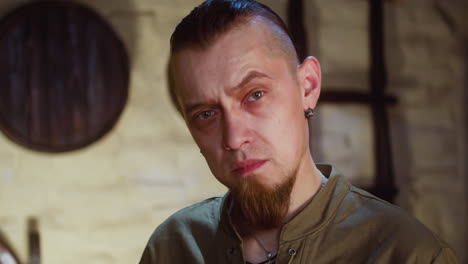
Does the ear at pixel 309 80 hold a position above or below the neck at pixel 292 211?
above

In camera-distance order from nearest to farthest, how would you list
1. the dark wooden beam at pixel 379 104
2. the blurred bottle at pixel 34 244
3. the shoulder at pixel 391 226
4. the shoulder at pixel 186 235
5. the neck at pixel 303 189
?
the shoulder at pixel 391 226
the neck at pixel 303 189
the shoulder at pixel 186 235
the blurred bottle at pixel 34 244
the dark wooden beam at pixel 379 104

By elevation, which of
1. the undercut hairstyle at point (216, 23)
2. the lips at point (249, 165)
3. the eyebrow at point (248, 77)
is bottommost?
the lips at point (249, 165)

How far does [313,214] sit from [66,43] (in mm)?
1047

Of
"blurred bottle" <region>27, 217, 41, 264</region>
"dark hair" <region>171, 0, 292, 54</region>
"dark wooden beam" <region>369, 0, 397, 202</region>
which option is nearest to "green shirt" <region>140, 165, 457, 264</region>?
"dark hair" <region>171, 0, 292, 54</region>

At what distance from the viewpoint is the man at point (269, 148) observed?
96 cm

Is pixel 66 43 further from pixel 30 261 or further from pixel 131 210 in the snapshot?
pixel 30 261

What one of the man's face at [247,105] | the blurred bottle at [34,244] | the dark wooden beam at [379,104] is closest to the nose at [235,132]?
the man's face at [247,105]

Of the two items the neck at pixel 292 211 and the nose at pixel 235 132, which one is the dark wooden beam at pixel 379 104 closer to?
the neck at pixel 292 211

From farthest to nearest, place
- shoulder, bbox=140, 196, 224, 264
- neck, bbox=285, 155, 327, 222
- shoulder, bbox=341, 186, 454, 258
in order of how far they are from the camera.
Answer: shoulder, bbox=140, 196, 224, 264 < neck, bbox=285, 155, 327, 222 < shoulder, bbox=341, 186, 454, 258

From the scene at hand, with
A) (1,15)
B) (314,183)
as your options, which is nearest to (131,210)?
(1,15)

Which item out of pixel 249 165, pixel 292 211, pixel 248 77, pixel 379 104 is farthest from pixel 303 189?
pixel 379 104

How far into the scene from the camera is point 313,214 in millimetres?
1009

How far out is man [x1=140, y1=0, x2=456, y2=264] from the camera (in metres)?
0.96

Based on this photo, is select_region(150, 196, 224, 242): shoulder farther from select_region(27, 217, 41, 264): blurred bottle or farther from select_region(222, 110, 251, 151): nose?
select_region(27, 217, 41, 264): blurred bottle
